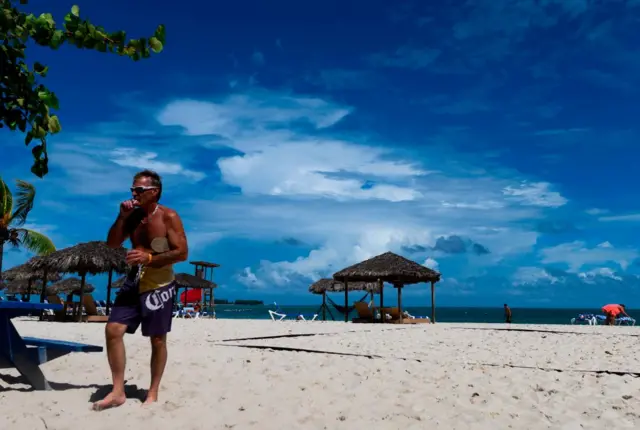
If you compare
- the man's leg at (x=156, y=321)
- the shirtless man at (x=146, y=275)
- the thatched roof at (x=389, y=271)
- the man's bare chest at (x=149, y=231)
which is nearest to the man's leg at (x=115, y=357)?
the shirtless man at (x=146, y=275)

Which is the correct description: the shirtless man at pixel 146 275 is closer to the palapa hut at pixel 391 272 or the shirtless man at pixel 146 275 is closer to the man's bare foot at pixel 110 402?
the man's bare foot at pixel 110 402

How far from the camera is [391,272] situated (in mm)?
19688

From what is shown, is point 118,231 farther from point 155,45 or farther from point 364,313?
point 364,313

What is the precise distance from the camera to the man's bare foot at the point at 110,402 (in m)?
3.32

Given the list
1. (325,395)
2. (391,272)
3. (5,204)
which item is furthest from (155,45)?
(5,204)

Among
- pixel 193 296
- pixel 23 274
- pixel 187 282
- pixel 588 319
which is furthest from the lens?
pixel 193 296

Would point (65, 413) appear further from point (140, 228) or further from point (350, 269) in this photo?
point (350, 269)

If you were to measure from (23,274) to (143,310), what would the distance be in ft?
77.7

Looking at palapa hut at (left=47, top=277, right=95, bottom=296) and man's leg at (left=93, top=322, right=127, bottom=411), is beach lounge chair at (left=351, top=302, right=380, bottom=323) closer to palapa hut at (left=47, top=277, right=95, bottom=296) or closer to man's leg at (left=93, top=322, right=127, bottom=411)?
palapa hut at (left=47, top=277, right=95, bottom=296)

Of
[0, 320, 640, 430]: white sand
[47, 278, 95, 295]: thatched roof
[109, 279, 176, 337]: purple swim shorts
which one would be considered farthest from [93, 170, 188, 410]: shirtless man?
[47, 278, 95, 295]: thatched roof

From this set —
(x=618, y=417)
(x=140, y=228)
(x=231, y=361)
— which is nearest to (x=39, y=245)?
(x=231, y=361)

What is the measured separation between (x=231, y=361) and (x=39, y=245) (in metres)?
18.0

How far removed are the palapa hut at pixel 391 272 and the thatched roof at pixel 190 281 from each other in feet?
32.4

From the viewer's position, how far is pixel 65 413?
3.27 m
